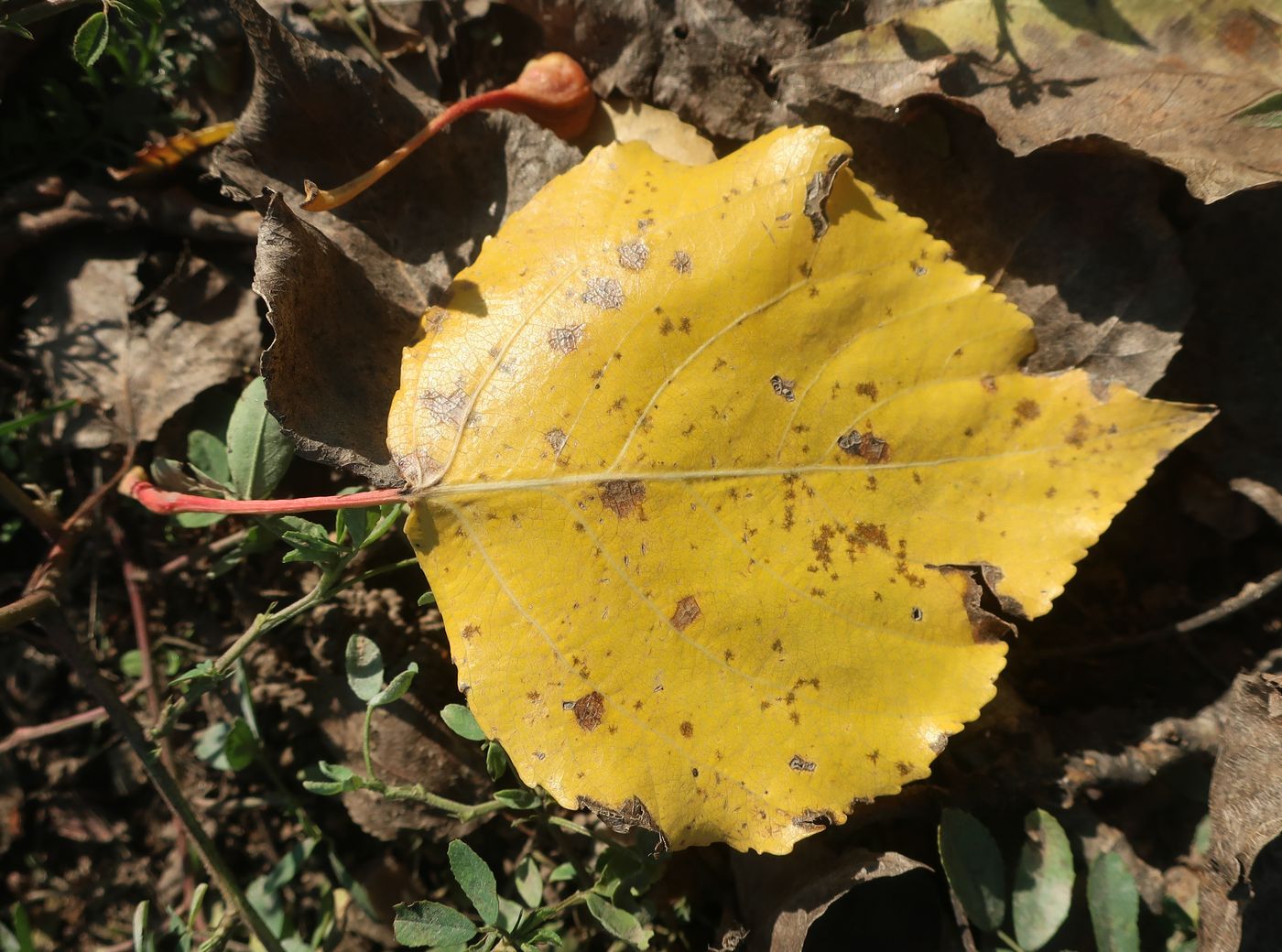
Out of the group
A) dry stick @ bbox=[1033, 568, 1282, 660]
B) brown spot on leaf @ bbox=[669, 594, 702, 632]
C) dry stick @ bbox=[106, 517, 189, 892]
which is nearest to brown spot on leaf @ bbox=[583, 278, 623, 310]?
brown spot on leaf @ bbox=[669, 594, 702, 632]

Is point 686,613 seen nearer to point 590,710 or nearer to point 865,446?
point 590,710

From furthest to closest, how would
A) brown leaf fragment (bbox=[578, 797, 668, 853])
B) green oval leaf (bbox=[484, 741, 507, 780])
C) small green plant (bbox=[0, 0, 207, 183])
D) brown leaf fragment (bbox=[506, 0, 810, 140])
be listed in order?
small green plant (bbox=[0, 0, 207, 183]) → brown leaf fragment (bbox=[506, 0, 810, 140]) → green oval leaf (bbox=[484, 741, 507, 780]) → brown leaf fragment (bbox=[578, 797, 668, 853])

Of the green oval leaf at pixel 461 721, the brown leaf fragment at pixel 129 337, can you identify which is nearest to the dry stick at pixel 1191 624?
the green oval leaf at pixel 461 721

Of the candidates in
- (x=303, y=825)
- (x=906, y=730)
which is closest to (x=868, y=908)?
(x=906, y=730)

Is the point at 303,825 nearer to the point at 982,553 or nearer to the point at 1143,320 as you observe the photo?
the point at 982,553

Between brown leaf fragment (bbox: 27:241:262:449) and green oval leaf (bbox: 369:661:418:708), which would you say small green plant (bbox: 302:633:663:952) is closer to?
green oval leaf (bbox: 369:661:418:708)

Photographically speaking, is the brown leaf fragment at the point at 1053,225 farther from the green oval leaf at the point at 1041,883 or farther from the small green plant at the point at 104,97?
the small green plant at the point at 104,97

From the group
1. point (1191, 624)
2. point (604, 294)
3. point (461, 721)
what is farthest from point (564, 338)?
point (1191, 624)
